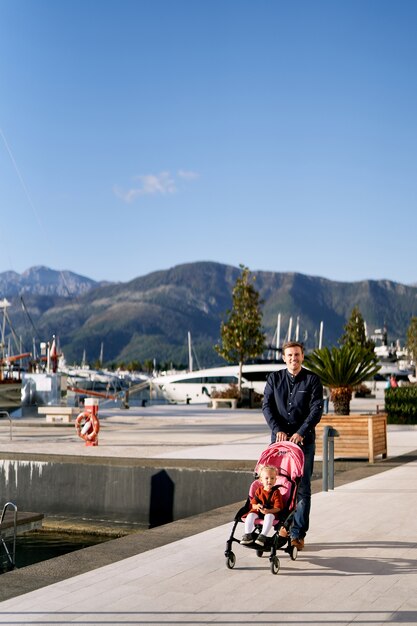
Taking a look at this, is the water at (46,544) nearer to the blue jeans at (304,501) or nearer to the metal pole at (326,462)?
the metal pole at (326,462)

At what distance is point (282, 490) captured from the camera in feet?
24.1

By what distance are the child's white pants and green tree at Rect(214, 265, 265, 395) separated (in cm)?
3723

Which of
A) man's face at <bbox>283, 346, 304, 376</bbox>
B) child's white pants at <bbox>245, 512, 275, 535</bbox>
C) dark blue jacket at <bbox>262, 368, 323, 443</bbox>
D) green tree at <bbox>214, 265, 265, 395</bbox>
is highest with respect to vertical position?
Answer: green tree at <bbox>214, 265, 265, 395</bbox>

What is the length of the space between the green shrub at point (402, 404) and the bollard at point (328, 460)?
16.0 m

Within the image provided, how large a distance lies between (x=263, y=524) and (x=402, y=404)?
21452mm

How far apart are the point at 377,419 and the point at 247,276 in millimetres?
31205

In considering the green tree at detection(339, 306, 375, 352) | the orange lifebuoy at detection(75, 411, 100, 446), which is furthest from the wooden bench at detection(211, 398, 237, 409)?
the green tree at detection(339, 306, 375, 352)

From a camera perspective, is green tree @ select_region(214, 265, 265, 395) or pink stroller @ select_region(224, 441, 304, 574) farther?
green tree @ select_region(214, 265, 265, 395)

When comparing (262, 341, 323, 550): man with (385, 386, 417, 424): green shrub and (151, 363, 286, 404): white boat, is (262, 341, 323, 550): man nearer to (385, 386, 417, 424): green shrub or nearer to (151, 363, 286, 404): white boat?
(385, 386, 417, 424): green shrub

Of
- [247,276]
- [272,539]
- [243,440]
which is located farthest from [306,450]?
[247,276]

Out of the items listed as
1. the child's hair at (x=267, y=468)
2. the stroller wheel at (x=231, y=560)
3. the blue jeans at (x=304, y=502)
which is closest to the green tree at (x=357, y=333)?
the blue jeans at (x=304, y=502)

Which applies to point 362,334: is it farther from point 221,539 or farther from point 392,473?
point 221,539

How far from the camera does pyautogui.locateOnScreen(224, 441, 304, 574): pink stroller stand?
7035 mm

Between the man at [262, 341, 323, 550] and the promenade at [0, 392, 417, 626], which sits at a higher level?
the man at [262, 341, 323, 550]
